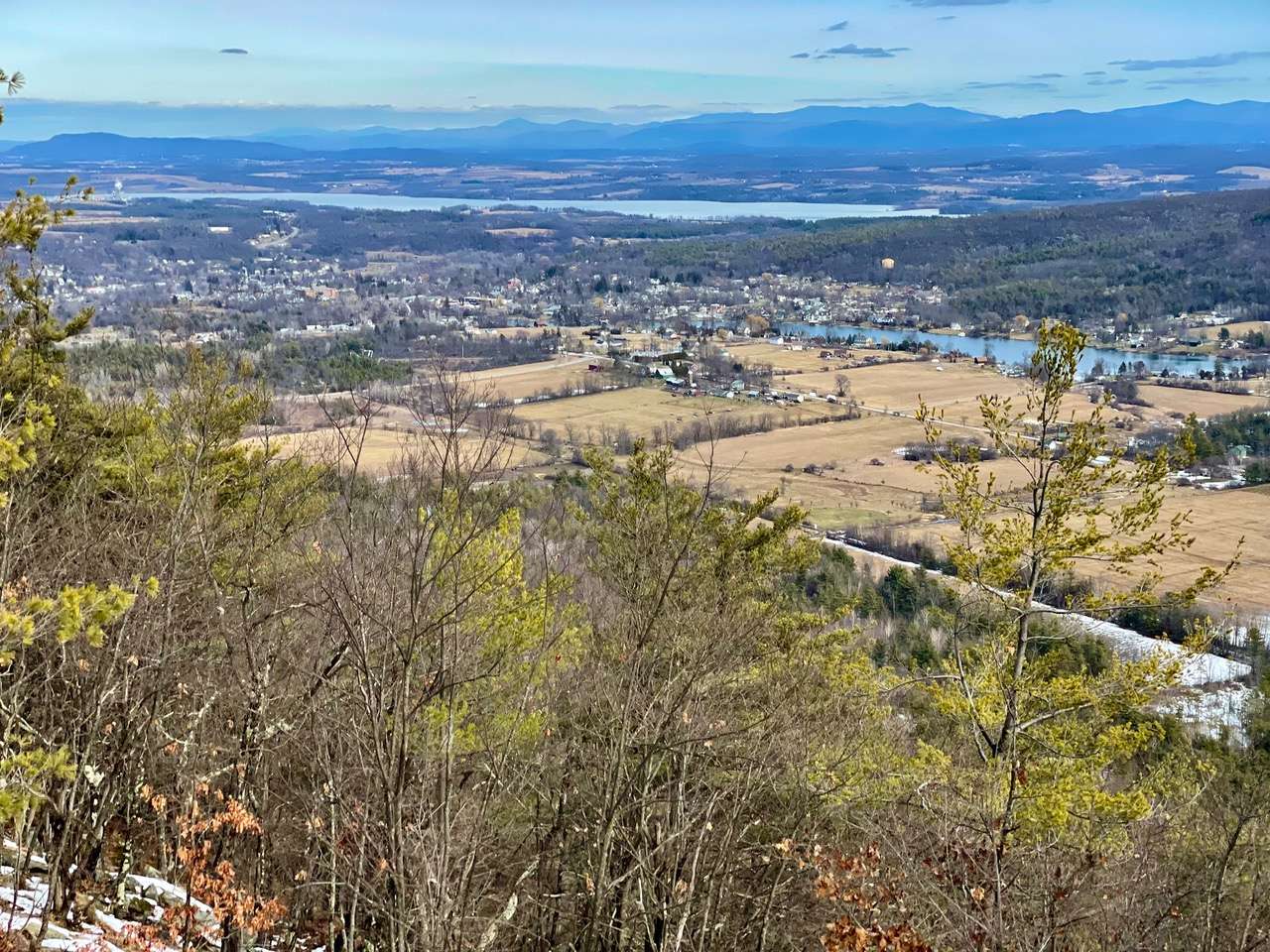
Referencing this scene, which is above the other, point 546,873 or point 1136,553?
point 1136,553

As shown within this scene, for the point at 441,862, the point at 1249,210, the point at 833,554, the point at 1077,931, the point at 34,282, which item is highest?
the point at 1249,210

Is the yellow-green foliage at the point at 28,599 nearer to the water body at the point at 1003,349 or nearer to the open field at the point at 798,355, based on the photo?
the water body at the point at 1003,349

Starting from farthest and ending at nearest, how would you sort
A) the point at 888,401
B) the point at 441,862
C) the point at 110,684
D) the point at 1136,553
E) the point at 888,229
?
1. the point at 888,229
2. the point at 888,401
3. the point at 1136,553
4. the point at 110,684
5. the point at 441,862

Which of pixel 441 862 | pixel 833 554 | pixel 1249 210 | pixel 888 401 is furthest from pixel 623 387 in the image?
pixel 1249 210

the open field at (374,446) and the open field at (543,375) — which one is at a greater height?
the open field at (374,446)

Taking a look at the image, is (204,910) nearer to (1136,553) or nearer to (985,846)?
(985,846)

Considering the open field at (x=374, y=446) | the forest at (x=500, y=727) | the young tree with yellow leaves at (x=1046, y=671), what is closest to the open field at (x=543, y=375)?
the open field at (x=374, y=446)

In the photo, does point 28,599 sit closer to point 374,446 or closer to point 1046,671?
point 1046,671
